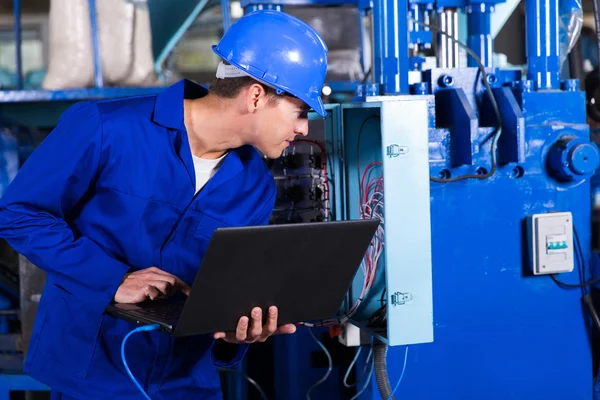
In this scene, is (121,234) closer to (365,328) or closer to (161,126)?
(161,126)

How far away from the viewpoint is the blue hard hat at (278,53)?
1.56 m

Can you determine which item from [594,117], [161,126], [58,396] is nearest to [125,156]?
[161,126]

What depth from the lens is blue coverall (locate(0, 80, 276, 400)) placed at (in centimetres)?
148

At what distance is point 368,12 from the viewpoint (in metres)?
2.34

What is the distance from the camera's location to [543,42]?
6.77 ft

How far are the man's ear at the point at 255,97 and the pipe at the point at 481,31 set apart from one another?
3.09 feet

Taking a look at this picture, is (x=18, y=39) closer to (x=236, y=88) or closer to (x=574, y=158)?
(x=236, y=88)

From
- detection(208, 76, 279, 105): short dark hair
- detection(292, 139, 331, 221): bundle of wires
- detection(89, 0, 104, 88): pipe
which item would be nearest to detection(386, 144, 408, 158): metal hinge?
detection(208, 76, 279, 105): short dark hair

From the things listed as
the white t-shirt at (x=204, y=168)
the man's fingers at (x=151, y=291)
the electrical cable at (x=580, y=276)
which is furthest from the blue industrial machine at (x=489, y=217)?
the man's fingers at (x=151, y=291)

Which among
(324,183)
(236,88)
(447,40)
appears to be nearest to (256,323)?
(236,88)

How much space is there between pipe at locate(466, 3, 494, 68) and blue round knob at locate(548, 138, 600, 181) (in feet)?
1.27

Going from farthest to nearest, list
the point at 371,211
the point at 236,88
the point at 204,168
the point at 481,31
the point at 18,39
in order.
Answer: the point at 18,39
the point at 481,31
the point at 371,211
the point at 204,168
the point at 236,88

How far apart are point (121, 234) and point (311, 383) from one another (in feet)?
3.74

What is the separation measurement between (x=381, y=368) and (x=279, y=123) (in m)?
0.73
